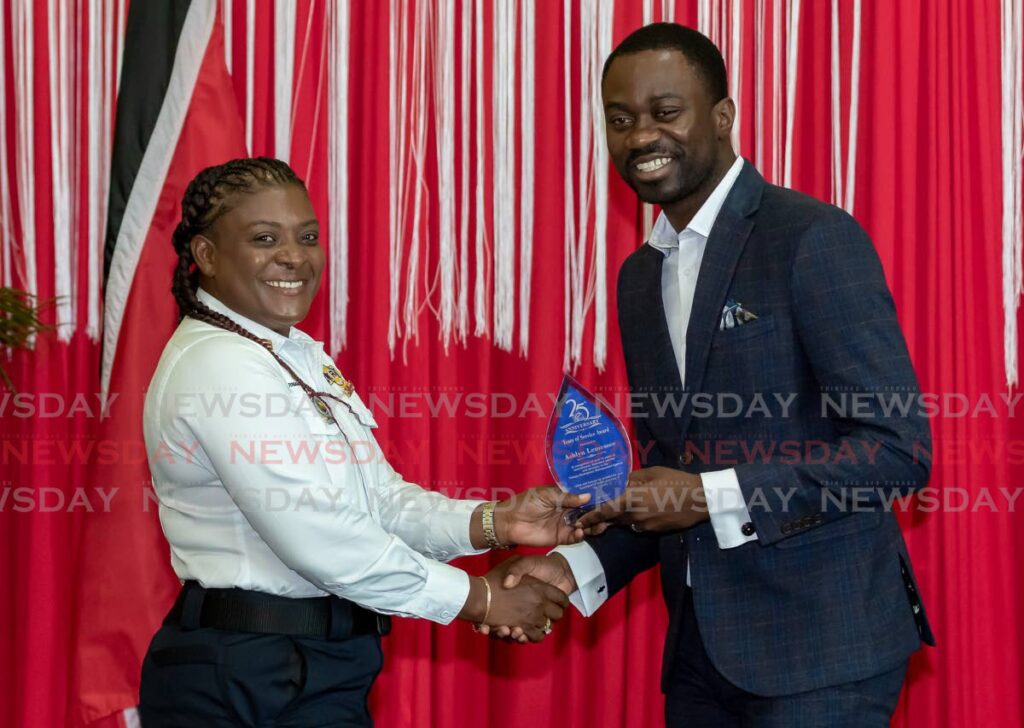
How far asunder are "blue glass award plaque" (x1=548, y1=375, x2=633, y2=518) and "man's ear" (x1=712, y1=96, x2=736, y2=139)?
0.58 m

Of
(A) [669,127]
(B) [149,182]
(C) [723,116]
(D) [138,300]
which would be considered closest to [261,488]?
(A) [669,127]

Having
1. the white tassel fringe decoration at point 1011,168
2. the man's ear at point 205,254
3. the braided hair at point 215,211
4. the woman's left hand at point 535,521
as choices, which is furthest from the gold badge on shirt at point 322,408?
the white tassel fringe decoration at point 1011,168

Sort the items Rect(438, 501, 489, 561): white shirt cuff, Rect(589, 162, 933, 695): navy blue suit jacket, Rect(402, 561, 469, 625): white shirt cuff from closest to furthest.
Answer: Rect(589, 162, 933, 695): navy blue suit jacket → Rect(402, 561, 469, 625): white shirt cuff → Rect(438, 501, 489, 561): white shirt cuff

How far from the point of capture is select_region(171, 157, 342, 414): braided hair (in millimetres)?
2057

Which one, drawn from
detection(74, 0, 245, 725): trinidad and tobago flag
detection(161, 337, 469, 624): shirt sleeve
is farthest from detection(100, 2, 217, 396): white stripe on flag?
detection(161, 337, 469, 624): shirt sleeve

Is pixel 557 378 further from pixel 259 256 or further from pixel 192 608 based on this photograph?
pixel 192 608

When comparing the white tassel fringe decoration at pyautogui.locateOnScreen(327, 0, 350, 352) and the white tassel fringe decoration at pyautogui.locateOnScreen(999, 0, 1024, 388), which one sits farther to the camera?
the white tassel fringe decoration at pyautogui.locateOnScreen(327, 0, 350, 352)

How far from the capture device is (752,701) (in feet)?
6.29

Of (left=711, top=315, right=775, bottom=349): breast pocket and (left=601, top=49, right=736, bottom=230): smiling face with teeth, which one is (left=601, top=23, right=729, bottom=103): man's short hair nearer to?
(left=601, top=49, right=736, bottom=230): smiling face with teeth

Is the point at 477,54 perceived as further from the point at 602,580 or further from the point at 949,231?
the point at 602,580

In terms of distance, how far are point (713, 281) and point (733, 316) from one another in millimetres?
79

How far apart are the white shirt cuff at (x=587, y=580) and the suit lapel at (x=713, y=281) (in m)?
0.52

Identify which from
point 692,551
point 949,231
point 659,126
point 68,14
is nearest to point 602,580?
point 692,551

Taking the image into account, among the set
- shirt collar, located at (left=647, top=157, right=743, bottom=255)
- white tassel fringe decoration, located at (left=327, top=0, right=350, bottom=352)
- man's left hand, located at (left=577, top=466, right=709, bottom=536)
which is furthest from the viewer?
white tassel fringe decoration, located at (left=327, top=0, right=350, bottom=352)
